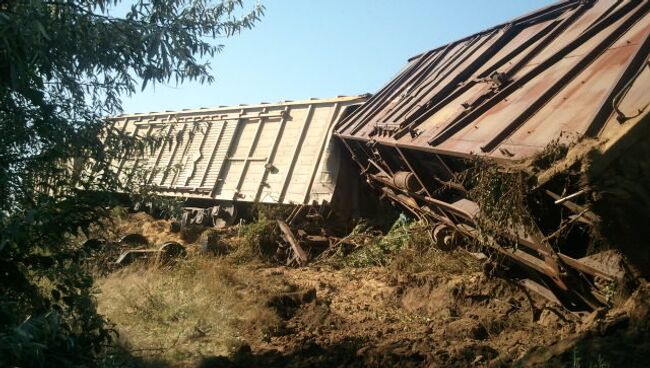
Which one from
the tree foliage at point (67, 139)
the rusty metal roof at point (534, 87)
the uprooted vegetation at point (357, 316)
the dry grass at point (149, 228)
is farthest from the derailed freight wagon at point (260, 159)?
the tree foliage at point (67, 139)

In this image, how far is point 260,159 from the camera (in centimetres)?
1338

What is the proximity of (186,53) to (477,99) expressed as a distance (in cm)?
372

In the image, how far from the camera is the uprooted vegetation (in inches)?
186

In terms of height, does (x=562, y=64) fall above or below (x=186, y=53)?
above

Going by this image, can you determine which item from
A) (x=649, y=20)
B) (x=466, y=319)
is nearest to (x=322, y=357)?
(x=466, y=319)

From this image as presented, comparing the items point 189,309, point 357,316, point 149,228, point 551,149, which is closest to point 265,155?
point 149,228

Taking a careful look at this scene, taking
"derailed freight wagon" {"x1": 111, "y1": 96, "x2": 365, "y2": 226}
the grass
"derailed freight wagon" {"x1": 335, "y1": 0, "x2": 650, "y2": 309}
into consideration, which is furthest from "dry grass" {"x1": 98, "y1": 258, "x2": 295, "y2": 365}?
"derailed freight wagon" {"x1": 111, "y1": 96, "x2": 365, "y2": 226}

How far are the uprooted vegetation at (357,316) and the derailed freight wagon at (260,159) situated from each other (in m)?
2.26

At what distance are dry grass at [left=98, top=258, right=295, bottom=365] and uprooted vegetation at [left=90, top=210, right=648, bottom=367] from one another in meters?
0.02

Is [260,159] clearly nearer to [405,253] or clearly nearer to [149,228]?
[149,228]

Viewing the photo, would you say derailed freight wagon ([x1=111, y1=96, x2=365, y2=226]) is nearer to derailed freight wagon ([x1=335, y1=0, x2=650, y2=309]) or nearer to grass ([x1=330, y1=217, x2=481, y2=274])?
grass ([x1=330, y1=217, x2=481, y2=274])

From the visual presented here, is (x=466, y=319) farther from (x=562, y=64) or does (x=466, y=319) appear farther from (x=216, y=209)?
(x=216, y=209)

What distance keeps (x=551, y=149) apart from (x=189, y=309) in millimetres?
4541

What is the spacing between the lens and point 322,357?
5.49 meters
